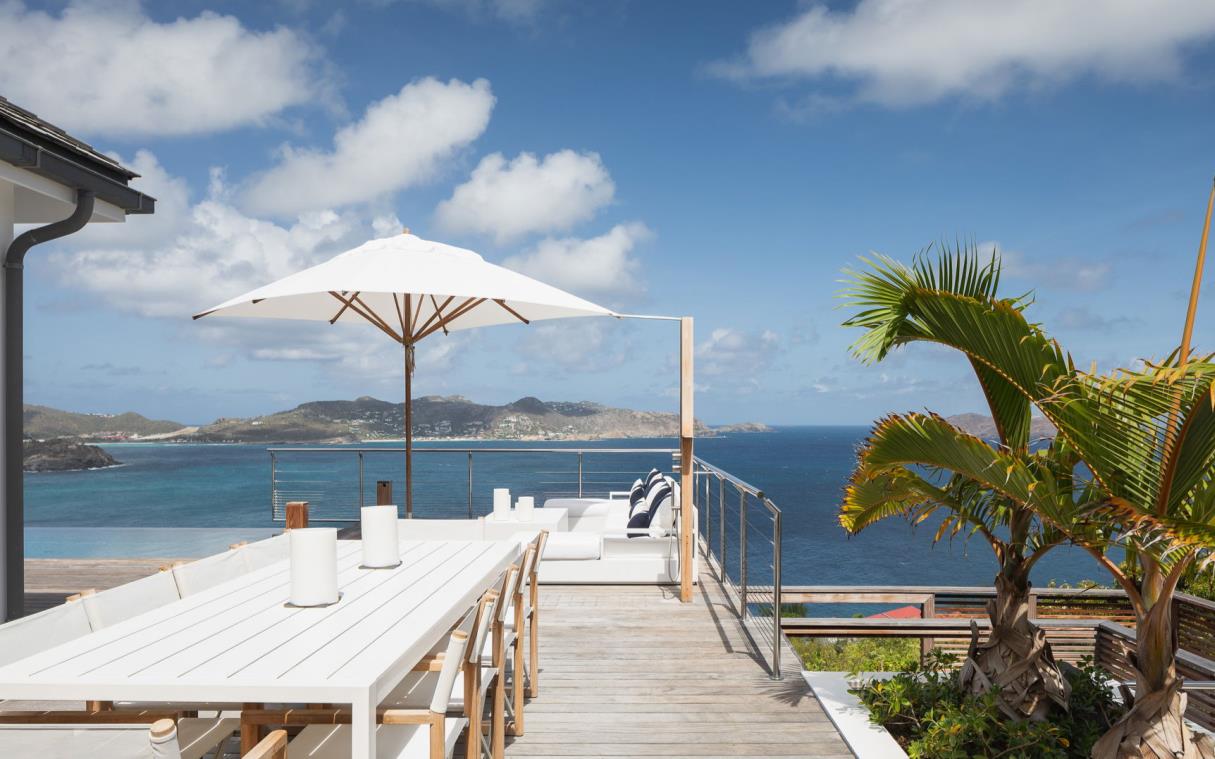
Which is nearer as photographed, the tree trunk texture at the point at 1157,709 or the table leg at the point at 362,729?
the table leg at the point at 362,729

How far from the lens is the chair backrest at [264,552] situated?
3564mm

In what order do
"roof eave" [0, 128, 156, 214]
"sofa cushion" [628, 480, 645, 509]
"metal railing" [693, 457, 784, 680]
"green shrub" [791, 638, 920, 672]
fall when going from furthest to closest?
"green shrub" [791, 638, 920, 672] → "sofa cushion" [628, 480, 645, 509] → "metal railing" [693, 457, 784, 680] → "roof eave" [0, 128, 156, 214]

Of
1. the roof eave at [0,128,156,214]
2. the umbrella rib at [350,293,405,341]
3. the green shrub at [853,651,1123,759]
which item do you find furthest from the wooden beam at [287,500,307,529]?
the green shrub at [853,651,1123,759]

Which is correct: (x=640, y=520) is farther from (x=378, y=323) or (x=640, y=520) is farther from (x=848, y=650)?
(x=848, y=650)

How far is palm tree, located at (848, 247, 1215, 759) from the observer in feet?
8.95

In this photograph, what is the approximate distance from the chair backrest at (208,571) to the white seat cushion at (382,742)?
3.01 ft

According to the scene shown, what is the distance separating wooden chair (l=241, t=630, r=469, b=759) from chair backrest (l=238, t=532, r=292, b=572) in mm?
1193

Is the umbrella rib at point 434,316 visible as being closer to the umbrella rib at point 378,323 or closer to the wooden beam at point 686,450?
the umbrella rib at point 378,323

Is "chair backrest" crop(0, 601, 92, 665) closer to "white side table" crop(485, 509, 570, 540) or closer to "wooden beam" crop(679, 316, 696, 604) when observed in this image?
"white side table" crop(485, 509, 570, 540)

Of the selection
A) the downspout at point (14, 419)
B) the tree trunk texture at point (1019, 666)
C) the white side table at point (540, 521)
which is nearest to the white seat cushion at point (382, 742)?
the tree trunk texture at point (1019, 666)

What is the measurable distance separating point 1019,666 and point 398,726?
2653 millimetres

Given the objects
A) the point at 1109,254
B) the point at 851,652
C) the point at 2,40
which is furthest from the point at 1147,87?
the point at 2,40

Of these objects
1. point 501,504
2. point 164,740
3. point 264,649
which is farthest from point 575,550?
point 164,740

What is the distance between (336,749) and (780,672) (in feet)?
9.10
